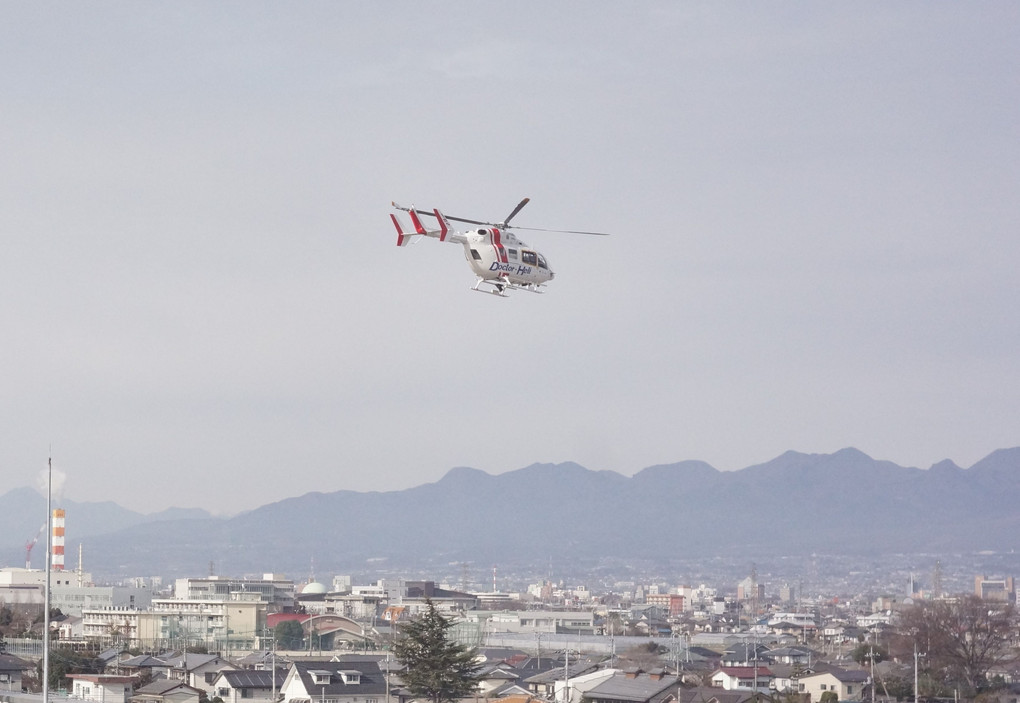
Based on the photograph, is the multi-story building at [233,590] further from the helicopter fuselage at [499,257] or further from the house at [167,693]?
the helicopter fuselage at [499,257]

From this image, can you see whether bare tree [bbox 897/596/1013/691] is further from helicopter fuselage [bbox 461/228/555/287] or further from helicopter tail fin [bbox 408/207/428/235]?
helicopter tail fin [bbox 408/207/428/235]

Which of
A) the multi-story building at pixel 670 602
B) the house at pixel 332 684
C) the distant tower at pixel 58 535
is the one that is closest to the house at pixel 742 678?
the house at pixel 332 684

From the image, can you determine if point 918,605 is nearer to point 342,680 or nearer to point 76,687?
point 342,680

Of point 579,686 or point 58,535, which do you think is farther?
point 58,535

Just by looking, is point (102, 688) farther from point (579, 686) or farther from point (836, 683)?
point (836, 683)

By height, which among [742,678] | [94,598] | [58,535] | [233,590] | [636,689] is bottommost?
[742,678]

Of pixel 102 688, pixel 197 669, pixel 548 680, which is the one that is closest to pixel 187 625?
pixel 197 669

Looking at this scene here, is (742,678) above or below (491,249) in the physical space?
below
